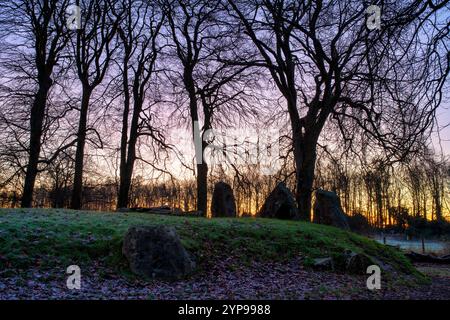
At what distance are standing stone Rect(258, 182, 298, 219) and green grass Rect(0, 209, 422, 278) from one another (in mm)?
2453

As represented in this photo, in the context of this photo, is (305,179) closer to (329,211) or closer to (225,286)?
(329,211)

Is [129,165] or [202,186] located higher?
[129,165]

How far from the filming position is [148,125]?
20.9 m

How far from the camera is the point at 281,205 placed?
51.9 feet

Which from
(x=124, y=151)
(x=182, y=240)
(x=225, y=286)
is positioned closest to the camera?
(x=225, y=286)

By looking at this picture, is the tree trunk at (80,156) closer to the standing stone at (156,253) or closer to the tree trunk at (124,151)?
the tree trunk at (124,151)

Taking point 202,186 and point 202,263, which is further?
point 202,186

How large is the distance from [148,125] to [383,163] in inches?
604

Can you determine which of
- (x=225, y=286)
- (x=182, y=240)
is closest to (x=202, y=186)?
(x=182, y=240)

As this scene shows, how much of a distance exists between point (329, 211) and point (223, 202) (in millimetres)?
4415

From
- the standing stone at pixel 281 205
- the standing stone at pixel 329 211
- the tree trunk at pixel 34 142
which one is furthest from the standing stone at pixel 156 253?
the tree trunk at pixel 34 142

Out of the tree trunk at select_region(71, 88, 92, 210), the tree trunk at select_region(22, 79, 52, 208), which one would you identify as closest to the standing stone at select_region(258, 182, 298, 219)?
the tree trunk at select_region(71, 88, 92, 210)
